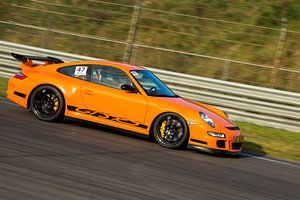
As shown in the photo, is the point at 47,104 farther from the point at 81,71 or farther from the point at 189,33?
the point at 189,33

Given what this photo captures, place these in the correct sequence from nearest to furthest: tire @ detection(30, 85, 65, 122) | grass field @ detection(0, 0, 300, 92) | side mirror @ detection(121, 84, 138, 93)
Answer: side mirror @ detection(121, 84, 138, 93) < tire @ detection(30, 85, 65, 122) < grass field @ detection(0, 0, 300, 92)

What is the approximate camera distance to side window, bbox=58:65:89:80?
10.6m

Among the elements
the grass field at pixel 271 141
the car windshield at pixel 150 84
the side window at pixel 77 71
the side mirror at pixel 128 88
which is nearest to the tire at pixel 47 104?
the side window at pixel 77 71

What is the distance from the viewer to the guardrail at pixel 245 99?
13375mm

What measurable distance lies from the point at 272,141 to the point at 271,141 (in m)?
0.03

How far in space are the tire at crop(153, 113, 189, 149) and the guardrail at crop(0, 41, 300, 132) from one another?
436 centimetres

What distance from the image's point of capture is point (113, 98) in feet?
33.2

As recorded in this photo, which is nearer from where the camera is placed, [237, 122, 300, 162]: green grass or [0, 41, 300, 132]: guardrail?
[237, 122, 300, 162]: green grass

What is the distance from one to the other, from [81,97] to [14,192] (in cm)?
455

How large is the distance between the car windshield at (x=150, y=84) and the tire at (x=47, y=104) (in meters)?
1.39

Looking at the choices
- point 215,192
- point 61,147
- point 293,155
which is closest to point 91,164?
point 61,147

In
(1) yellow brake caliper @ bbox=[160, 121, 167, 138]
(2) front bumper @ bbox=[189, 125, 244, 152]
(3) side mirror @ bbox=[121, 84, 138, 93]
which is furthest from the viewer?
(3) side mirror @ bbox=[121, 84, 138, 93]

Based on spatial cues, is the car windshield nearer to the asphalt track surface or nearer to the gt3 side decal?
the gt3 side decal

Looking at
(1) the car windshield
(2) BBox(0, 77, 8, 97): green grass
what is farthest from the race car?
(2) BBox(0, 77, 8, 97): green grass
